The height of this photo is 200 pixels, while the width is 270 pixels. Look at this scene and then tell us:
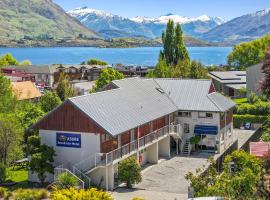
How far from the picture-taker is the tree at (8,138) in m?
40.8

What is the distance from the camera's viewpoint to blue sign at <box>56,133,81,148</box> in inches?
1575

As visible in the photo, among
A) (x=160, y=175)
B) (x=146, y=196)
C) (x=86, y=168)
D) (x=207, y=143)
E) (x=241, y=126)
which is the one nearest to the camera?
(x=146, y=196)

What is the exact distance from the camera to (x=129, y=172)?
129 feet

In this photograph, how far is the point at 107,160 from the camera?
38906 millimetres

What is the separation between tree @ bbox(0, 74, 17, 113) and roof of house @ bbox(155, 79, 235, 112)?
15.8m

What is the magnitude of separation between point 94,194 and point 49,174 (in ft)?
52.4

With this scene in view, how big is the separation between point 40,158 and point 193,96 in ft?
66.1

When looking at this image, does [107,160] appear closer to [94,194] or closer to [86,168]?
[86,168]

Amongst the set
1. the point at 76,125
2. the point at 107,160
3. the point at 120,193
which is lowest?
the point at 120,193

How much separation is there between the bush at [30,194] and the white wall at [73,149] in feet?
14.7

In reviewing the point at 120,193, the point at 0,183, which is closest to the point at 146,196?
the point at 120,193

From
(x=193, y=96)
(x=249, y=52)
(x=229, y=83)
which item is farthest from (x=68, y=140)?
(x=249, y=52)

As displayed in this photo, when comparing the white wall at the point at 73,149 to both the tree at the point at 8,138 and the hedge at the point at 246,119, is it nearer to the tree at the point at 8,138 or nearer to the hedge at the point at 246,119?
the tree at the point at 8,138

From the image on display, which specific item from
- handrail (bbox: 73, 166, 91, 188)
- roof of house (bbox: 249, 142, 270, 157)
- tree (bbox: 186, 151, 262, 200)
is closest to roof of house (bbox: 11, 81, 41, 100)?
handrail (bbox: 73, 166, 91, 188)
